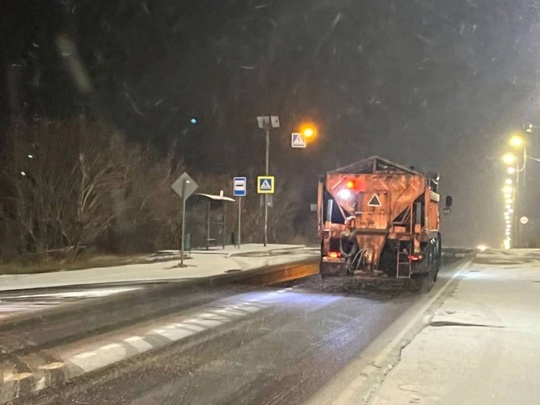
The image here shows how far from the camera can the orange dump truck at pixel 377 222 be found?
1889 cm

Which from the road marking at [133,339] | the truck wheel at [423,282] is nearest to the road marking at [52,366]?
the road marking at [133,339]

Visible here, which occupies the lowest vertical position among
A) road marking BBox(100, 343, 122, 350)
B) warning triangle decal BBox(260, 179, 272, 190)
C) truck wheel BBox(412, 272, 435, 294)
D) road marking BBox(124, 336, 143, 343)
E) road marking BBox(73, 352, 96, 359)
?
road marking BBox(73, 352, 96, 359)

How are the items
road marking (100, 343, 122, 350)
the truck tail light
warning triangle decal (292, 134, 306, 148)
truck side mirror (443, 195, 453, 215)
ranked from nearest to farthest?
1. road marking (100, 343, 122, 350)
2. the truck tail light
3. truck side mirror (443, 195, 453, 215)
4. warning triangle decal (292, 134, 306, 148)

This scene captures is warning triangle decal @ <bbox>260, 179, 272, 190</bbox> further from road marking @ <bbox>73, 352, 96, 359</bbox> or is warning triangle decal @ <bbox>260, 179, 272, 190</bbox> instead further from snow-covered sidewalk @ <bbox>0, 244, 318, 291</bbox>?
road marking @ <bbox>73, 352, 96, 359</bbox>

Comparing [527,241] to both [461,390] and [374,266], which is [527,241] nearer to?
[374,266]

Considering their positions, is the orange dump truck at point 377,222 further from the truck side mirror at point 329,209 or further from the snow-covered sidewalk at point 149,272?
the snow-covered sidewalk at point 149,272

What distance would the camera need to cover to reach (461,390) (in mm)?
7363

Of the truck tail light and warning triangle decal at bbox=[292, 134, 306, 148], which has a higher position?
warning triangle decal at bbox=[292, 134, 306, 148]

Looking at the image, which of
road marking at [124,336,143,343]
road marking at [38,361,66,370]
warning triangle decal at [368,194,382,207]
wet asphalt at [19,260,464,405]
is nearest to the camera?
wet asphalt at [19,260,464,405]

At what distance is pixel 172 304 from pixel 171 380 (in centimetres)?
656

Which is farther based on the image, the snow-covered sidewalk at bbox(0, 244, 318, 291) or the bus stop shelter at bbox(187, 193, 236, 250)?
the bus stop shelter at bbox(187, 193, 236, 250)

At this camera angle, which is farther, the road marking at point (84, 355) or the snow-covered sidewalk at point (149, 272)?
the snow-covered sidewalk at point (149, 272)

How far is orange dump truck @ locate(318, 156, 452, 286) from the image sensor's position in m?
18.9

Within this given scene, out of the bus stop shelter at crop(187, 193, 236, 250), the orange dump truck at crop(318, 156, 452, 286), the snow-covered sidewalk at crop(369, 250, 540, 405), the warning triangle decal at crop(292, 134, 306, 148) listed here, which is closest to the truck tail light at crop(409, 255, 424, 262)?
the orange dump truck at crop(318, 156, 452, 286)
